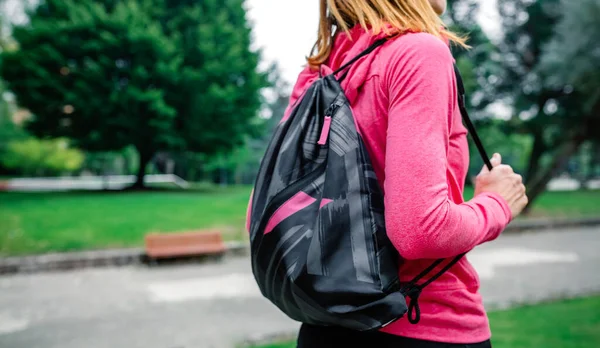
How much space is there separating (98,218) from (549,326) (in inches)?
439

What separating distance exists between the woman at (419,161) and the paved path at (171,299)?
3902mm

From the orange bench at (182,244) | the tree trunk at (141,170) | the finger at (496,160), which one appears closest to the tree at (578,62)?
the orange bench at (182,244)

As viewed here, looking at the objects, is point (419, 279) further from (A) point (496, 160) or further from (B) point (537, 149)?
(B) point (537, 149)

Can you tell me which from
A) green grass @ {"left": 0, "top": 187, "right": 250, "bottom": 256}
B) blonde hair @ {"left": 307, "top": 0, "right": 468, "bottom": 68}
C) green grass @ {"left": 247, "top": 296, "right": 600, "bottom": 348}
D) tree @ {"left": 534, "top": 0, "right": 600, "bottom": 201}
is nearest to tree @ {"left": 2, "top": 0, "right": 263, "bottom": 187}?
green grass @ {"left": 0, "top": 187, "right": 250, "bottom": 256}

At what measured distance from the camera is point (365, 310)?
3.39 ft

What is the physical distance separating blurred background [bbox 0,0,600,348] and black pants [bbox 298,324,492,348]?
241cm

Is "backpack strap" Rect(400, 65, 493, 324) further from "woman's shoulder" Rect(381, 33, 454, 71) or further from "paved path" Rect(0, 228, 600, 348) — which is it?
"paved path" Rect(0, 228, 600, 348)

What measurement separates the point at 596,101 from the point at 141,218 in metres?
13.8

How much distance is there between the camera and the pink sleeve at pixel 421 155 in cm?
98

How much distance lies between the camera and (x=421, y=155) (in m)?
0.98

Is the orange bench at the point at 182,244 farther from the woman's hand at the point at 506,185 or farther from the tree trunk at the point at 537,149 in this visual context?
the tree trunk at the point at 537,149

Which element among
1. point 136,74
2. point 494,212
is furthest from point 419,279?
point 136,74

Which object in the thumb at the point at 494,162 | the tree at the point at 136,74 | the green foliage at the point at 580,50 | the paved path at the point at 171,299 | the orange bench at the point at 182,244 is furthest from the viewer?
the tree at the point at 136,74

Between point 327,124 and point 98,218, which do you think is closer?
point 327,124
